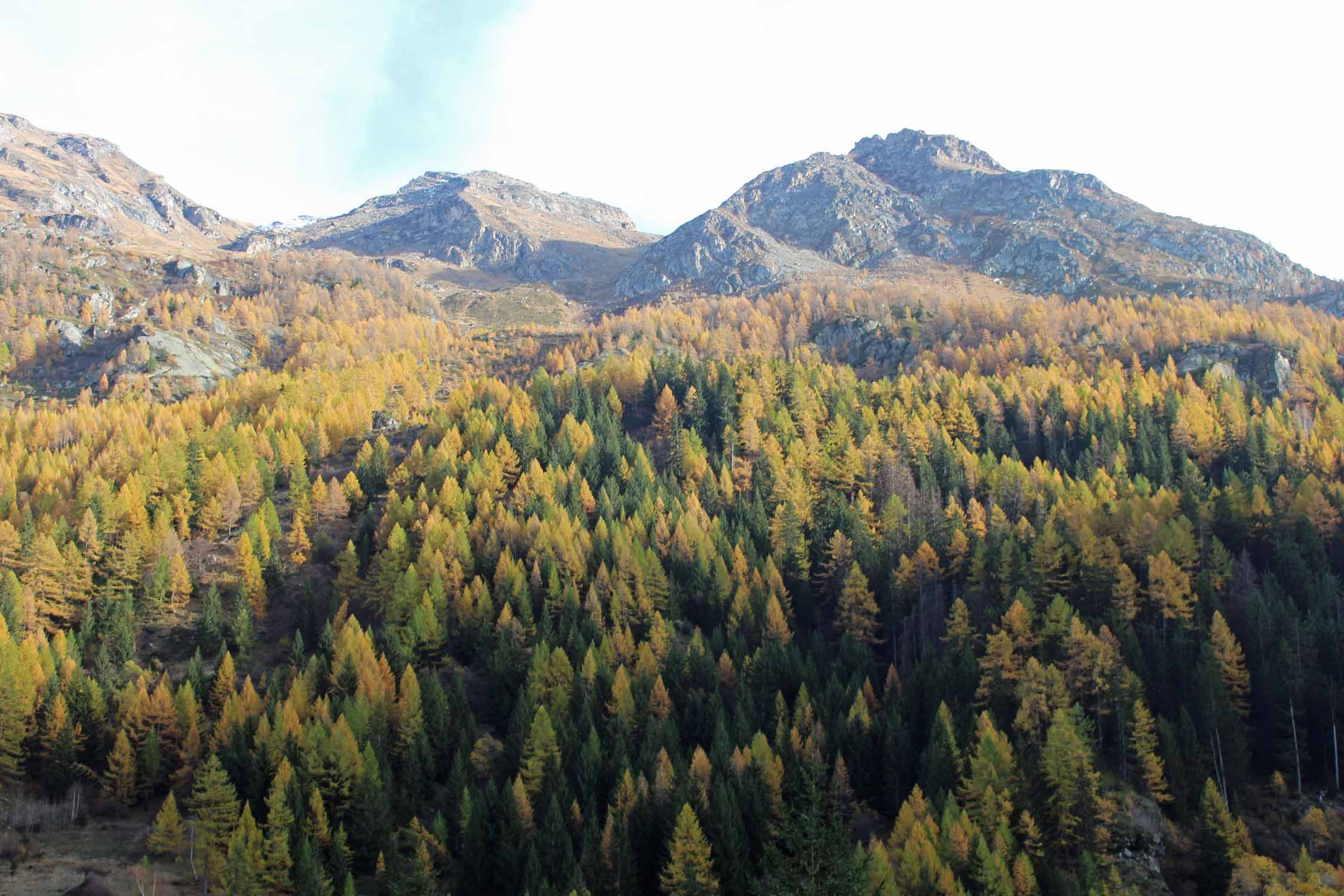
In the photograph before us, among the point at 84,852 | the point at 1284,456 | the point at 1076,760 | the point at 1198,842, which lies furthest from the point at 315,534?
the point at 1284,456

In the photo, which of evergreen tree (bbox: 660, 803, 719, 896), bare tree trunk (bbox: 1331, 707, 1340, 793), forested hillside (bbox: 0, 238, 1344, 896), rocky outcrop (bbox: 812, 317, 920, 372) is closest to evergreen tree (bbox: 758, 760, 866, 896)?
forested hillside (bbox: 0, 238, 1344, 896)

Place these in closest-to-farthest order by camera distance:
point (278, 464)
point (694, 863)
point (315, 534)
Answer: point (694, 863) → point (315, 534) → point (278, 464)

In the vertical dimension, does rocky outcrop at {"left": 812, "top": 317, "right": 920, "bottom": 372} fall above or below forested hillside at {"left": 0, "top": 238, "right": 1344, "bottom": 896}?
above

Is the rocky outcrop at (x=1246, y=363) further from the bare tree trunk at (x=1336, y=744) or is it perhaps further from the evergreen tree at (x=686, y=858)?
the evergreen tree at (x=686, y=858)

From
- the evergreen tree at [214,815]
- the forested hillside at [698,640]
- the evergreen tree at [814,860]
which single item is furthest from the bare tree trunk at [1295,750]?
the evergreen tree at [214,815]

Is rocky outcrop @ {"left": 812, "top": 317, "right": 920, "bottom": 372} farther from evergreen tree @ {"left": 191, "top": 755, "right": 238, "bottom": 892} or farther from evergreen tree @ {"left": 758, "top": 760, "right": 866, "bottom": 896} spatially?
evergreen tree @ {"left": 758, "top": 760, "right": 866, "bottom": 896}

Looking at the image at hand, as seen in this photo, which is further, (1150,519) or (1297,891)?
(1150,519)

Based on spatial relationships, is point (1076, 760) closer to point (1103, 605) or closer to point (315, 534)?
point (1103, 605)

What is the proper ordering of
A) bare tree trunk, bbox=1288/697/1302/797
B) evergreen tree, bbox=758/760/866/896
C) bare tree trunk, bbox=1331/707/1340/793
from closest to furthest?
evergreen tree, bbox=758/760/866/896
bare tree trunk, bbox=1331/707/1340/793
bare tree trunk, bbox=1288/697/1302/797
